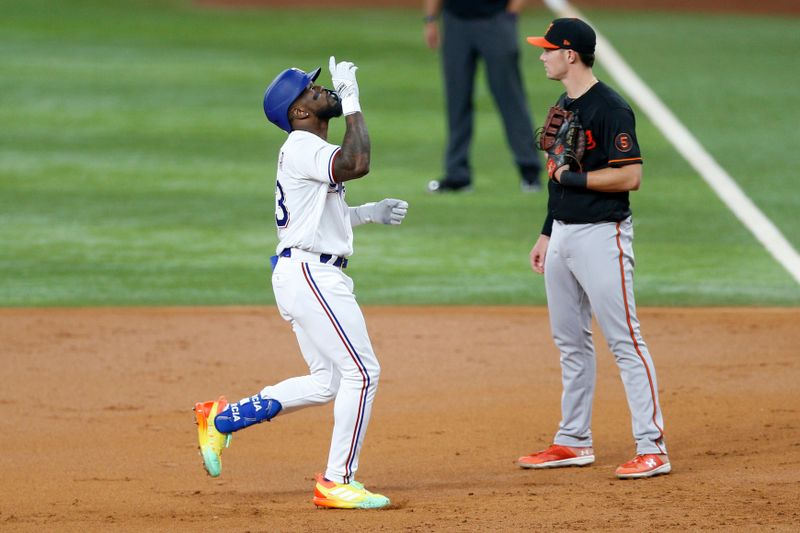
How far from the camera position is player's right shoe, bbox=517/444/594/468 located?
612 cm

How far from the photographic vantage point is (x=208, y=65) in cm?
1830

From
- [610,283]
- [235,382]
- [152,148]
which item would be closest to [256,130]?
[152,148]

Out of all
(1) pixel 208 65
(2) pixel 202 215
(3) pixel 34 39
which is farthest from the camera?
(3) pixel 34 39

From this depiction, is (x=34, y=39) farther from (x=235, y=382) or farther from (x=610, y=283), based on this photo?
(x=610, y=283)

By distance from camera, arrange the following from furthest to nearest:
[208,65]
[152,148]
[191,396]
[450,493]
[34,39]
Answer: [34,39]
[208,65]
[152,148]
[191,396]
[450,493]

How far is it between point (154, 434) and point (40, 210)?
20.3 feet

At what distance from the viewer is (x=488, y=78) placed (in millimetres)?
12555

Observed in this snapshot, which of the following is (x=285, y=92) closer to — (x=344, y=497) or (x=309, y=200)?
(x=309, y=200)

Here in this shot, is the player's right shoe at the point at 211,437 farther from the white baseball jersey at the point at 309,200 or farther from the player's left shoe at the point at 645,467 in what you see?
the player's left shoe at the point at 645,467

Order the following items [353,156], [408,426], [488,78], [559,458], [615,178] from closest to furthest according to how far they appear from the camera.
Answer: [353,156]
[615,178]
[559,458]
[408,426]
[488,78]

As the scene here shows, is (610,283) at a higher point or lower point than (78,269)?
higher

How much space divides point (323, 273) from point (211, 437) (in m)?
0.87

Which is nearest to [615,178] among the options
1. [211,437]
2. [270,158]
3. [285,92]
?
[285,92]

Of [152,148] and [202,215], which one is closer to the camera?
[202,215]
